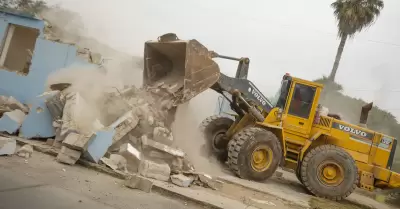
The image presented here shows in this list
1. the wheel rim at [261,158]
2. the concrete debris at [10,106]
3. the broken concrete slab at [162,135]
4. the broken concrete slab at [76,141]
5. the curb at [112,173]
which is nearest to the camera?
the curb at [112,173]

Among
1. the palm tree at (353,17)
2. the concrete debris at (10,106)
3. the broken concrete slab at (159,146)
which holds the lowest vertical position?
the concrete debris at (10,106)

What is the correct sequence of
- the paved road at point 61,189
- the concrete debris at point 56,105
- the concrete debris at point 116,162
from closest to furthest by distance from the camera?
the paved road at point 61,189
the concrete debris at point 116,162
the concrete debris at point 56,105

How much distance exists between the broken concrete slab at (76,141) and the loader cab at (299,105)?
17.9ft

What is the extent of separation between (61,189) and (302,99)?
691cm

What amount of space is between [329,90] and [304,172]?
779 inches

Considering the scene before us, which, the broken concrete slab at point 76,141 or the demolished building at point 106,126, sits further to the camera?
the demolished building at point 106,126

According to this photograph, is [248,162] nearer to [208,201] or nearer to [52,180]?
[208,201]

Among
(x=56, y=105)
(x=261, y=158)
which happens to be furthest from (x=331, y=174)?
(x=56, y=105)

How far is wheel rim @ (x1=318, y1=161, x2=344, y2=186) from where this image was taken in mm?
9398

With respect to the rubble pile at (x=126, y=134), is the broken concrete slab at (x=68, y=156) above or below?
below

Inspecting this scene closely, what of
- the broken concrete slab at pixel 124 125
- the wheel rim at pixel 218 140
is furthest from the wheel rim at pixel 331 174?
the broken concrete slab at pixel 124 125

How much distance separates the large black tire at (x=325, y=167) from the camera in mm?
9281

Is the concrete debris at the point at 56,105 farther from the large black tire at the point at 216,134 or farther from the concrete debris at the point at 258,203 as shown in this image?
the concrete debris at the point at 258,203

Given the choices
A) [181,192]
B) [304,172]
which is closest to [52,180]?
[181,192]
